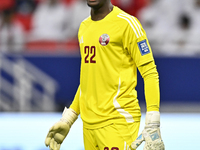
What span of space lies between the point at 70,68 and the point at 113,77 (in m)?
6.36

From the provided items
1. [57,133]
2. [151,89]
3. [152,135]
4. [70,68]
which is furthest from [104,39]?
[70,68]

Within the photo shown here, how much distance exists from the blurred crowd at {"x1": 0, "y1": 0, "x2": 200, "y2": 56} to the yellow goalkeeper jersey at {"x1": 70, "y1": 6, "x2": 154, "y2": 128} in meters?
6.96

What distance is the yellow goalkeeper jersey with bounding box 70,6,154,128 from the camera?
296 centimetres

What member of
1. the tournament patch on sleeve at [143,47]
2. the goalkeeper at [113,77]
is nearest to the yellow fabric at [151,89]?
the goalkeeper at [113,77]

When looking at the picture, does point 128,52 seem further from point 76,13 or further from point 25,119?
point 76,13

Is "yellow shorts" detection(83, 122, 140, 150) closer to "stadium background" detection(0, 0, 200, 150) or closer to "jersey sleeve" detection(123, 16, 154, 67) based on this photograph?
"jersey sleeve" detection(123, 16, 154, 67)

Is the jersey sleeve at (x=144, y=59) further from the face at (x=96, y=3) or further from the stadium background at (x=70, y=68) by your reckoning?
the stadium background at (x=70, y=68)

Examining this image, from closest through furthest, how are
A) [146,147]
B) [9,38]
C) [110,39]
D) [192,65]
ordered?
[146,147] < [110,39] < [192,65] < [9,38]

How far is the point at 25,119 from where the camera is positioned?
28.6 feet

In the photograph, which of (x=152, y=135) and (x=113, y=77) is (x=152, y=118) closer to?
(x=152, y=135)

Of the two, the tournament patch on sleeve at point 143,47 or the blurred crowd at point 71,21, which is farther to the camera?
the blurred crowd at point 71,21

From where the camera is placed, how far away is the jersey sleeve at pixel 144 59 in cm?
286

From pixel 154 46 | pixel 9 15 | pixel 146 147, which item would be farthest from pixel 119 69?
pixel 9 15

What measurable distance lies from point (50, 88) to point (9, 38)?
6.46ft
